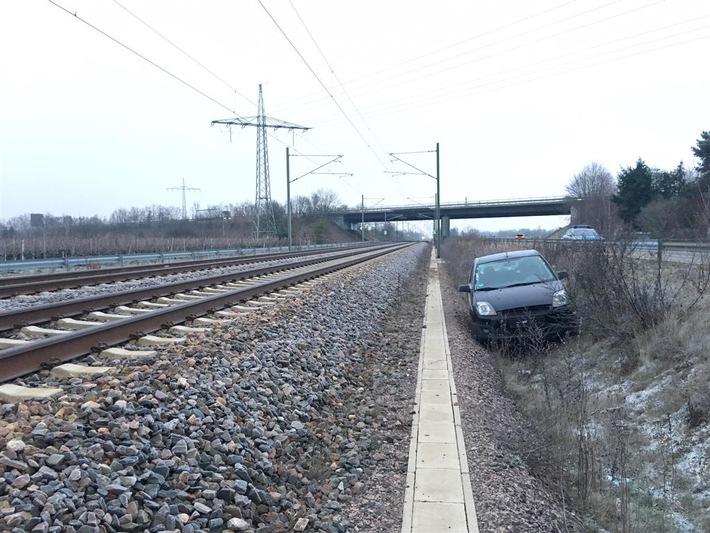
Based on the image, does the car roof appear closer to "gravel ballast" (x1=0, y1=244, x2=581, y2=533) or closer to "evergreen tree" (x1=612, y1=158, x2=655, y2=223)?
"gravel ballast" (x1=0, y1=244, x2=581, y2=533)

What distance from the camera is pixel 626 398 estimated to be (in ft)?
23.6

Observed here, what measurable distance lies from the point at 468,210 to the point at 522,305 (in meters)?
87.9

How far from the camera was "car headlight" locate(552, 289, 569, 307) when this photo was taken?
9648 millimetres

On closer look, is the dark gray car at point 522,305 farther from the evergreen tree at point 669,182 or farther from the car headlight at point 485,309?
the evergreen tree at point 669,182

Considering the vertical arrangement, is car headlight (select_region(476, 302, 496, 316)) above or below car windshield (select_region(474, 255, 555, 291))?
below

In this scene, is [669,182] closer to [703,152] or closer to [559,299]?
[703,152]

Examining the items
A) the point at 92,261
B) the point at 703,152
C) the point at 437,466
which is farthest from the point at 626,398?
the point at 703,152

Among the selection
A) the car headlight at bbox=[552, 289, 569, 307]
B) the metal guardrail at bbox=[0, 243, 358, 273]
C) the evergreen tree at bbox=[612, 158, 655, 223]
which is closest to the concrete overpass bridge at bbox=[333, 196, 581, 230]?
the evergreen tree at bbox=[612, 158, 655, 223]

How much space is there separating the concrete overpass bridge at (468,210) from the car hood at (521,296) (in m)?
65.5

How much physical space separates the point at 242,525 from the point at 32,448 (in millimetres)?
1472

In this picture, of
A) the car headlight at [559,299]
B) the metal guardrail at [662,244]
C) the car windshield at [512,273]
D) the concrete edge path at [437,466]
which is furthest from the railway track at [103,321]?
the metal guardrail at [662,244]

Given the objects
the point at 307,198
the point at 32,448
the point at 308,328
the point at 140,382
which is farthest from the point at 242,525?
the point at 307,198

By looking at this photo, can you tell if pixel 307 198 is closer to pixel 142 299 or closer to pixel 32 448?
pixel 142 299

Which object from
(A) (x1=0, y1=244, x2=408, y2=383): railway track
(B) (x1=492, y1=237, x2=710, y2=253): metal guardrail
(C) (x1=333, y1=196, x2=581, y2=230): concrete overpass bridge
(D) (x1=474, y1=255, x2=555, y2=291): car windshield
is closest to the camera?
(A) (x1=0, y1=244, x2=408, y2=383): railway track
